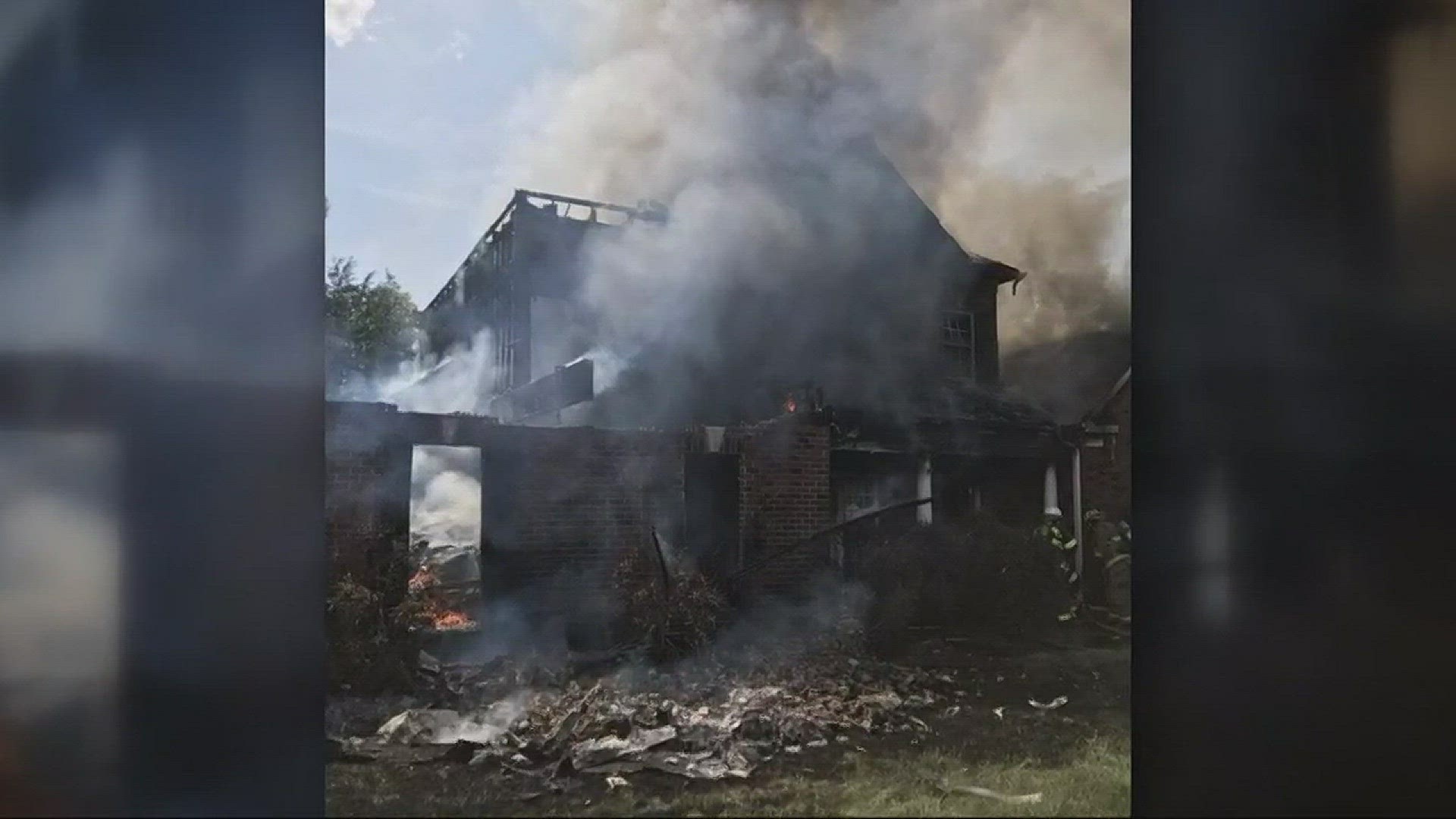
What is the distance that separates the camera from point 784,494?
2.51 meters

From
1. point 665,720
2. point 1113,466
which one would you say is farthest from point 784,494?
point 1113,466

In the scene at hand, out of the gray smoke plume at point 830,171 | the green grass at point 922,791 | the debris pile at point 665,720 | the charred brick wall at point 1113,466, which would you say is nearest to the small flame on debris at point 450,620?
the debris pile at point 665,720

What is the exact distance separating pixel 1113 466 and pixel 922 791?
964 mm

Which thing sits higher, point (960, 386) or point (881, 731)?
point (960, 386)

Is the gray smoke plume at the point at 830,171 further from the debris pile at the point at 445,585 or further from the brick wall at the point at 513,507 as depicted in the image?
the debris pile at the point at 445,585

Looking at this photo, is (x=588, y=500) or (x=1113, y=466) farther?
(x=1113, y=466)

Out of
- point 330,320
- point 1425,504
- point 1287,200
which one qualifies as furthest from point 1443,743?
point 330,320

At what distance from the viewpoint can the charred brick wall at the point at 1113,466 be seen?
263 cm

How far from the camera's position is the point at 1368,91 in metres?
2.74

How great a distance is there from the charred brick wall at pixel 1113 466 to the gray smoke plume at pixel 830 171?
0.23m

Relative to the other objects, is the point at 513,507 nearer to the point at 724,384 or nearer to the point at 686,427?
the point at 686,427

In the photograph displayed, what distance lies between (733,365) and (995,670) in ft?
3.41

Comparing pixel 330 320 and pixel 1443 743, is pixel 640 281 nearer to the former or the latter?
pixel 330 320

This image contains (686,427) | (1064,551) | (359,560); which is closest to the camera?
(359,560)
